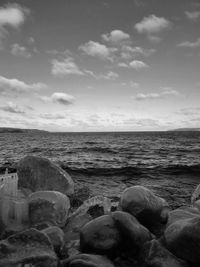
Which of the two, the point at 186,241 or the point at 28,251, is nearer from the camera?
the point at 28,251

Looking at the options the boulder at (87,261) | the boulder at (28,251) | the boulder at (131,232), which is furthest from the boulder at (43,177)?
the boulder at (87,261)

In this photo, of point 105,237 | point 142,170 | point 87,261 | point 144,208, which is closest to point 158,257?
point 105,237

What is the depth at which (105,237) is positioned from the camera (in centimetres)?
474

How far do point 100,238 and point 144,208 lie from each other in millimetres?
1376

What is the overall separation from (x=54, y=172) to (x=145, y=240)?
5.21m

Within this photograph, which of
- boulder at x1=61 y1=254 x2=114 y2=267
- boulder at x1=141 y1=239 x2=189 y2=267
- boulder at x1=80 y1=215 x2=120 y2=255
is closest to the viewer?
boulder at x1=61 y1=254 x2=114 y2=267

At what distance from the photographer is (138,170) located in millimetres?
19578

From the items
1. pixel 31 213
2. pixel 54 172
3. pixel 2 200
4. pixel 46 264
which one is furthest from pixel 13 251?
pixel 54 172

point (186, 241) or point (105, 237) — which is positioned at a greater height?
point (186, 241)

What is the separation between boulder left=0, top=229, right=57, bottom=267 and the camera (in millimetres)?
3828

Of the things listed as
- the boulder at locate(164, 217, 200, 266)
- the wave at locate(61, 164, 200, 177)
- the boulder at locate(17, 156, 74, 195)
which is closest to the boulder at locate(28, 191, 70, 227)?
the boulder at locate(164, 217, 200, 266)

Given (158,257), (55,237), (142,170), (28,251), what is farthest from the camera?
(142,170)

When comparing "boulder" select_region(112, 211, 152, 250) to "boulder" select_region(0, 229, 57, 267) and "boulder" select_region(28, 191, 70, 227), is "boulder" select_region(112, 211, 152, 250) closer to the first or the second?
"boulder" select_region(0, 229, 57, 267)

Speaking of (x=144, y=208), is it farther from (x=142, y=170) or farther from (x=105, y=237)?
(x=142, y=170)
